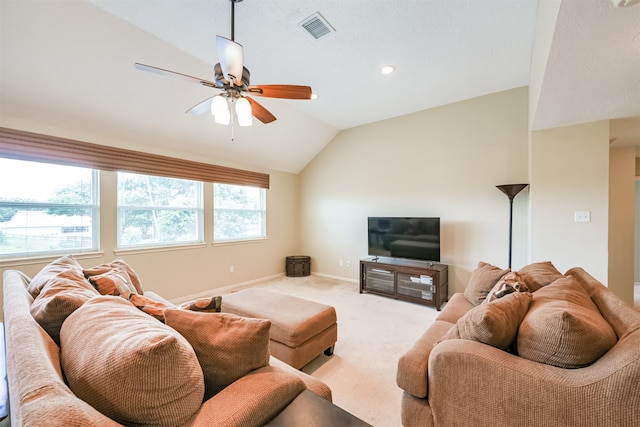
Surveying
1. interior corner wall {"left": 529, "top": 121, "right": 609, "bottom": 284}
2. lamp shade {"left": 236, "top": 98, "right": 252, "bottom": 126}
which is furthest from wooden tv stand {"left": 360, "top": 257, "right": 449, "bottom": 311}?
lamp shade {"left": 236, "top": 98, "right": 252, "bottom": 126}

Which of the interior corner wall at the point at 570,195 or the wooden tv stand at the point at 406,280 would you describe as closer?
the interior corner wall at the point at 570,195

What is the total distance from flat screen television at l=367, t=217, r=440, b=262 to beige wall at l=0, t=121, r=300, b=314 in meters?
1.96

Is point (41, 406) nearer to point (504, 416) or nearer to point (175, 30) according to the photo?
point (504, 416)

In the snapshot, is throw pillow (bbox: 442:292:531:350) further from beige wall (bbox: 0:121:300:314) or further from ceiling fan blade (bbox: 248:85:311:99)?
beige wall (bbox: 0:121:300:314)

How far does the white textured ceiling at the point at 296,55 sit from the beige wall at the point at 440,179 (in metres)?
0.49

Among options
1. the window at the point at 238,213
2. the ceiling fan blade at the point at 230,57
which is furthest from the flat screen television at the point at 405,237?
the ceiling fan blade at the point at 230,57

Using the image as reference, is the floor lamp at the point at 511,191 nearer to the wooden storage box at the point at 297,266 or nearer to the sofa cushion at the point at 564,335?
the sofa cushion at the point at 564,335

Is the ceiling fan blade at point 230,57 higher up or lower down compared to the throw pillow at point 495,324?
higher up

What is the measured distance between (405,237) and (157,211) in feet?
12.0

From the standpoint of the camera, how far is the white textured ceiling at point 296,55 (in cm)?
185

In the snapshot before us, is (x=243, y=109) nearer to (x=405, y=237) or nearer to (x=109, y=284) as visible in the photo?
(x=109, y=284)

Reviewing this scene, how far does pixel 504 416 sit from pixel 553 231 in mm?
2533

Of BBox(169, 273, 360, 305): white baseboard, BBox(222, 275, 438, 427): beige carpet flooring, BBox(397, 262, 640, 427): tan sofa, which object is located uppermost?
BBox(397, 262, 640, 427): tan sofa

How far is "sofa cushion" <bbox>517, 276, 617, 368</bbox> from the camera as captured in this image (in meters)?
1.05
